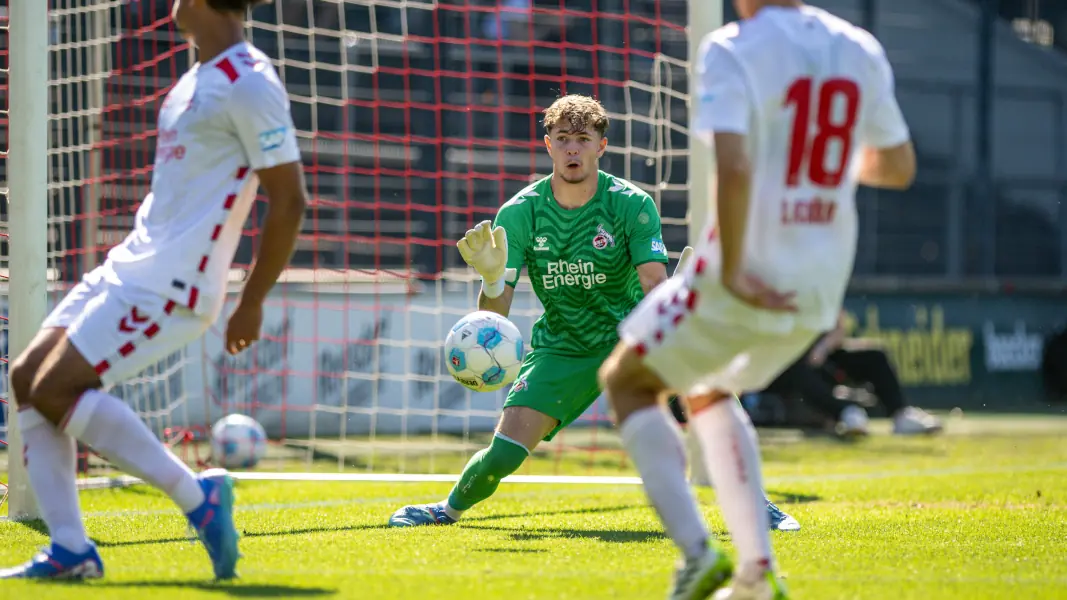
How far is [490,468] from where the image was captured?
21.7 feet

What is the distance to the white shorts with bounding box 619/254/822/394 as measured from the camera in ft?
13.4

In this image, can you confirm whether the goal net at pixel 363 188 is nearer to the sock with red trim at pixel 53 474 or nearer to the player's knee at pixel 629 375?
the sock with red trim at pixel 53 474

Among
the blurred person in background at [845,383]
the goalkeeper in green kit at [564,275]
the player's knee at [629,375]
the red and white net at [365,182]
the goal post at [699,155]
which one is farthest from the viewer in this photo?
the blurred person in background at [845,383]

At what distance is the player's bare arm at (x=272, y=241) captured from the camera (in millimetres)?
4500

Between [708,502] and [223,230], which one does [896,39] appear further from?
[223,230]

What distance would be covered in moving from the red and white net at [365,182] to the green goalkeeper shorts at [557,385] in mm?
3032

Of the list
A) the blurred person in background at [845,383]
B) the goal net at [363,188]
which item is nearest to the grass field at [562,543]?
the goal net at [363,188]

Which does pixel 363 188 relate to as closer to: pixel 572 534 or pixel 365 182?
pixel 365 182

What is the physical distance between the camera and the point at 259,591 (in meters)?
4.55

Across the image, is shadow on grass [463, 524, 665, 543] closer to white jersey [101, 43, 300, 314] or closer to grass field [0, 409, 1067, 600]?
grass field [0, 409, 1067, 600]

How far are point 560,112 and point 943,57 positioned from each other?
1828 centimetres

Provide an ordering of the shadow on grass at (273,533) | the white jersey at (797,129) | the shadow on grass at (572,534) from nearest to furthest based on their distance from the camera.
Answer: the white jersey at (797,129), the shadow on grass at (273,533), the shadow on grass at (572,534)

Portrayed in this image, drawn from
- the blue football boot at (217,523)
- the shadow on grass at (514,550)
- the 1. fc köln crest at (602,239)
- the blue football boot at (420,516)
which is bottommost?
the blue football boot at (420,516)

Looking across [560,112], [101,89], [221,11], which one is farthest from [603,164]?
[221,11]
